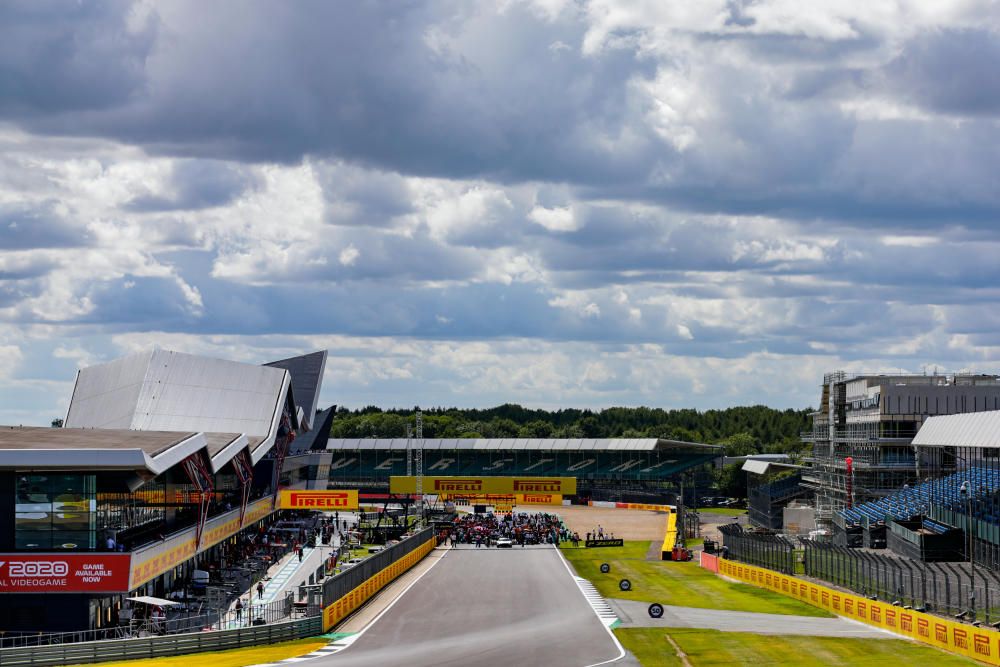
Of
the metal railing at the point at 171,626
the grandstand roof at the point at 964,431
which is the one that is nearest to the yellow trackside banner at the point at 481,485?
the grandstand roof at the point at 964,431

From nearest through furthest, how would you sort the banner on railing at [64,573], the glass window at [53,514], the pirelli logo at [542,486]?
1. the banner on railing at [64,573]
2. the glass window at [53,514]
3. the pirelli logo at [542,486]

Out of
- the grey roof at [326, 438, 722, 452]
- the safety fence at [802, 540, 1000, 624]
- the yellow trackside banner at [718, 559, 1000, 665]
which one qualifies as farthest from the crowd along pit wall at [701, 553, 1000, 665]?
the grey roof at [326, 438, 722, 452]

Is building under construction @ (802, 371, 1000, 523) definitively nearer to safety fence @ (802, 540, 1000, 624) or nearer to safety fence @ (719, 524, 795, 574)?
safety fence @ (719, 524, 795, 574)

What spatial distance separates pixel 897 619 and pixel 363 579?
77.3 ft

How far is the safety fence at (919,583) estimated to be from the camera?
41.2m

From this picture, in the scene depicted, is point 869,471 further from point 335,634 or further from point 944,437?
point 335,634

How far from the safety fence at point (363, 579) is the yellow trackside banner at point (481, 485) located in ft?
165

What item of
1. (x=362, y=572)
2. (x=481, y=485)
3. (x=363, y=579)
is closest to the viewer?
(x=362, y=572)

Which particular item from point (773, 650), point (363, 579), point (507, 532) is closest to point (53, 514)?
point (363, 579)

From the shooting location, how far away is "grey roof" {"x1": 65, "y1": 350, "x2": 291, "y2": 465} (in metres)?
93.1

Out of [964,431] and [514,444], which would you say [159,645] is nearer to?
[964,431]

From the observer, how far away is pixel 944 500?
68.6 m

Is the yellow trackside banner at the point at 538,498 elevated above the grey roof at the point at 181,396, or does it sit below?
below

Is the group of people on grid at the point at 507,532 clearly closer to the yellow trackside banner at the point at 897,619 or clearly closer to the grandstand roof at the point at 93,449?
the yellow trackside banner at the point at 897,619
